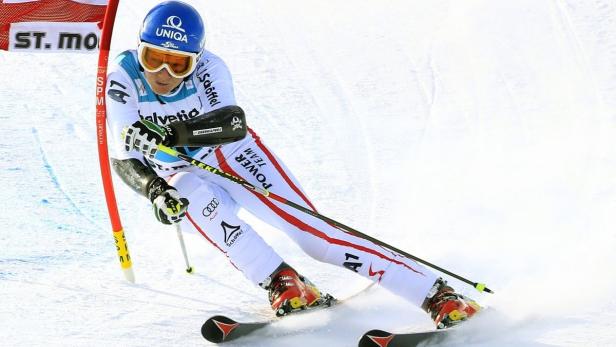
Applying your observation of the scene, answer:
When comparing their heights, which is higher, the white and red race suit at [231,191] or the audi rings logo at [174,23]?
the audi rings logo at [174,23]

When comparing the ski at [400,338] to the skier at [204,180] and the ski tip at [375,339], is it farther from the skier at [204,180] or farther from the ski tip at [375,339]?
the skier at [204,180]

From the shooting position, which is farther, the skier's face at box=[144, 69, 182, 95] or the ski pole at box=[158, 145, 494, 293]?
the skier's face at box=[144, 69, 182, 95]

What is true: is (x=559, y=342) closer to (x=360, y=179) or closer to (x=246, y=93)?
(x=360, y=179)

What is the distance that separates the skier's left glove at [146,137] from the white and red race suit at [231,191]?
0.09m

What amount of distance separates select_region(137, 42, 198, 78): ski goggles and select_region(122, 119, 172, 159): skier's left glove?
366mm

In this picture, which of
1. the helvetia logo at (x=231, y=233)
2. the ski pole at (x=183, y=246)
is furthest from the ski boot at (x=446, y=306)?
the ski pole at (x=183, y=246)

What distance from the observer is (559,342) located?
487 cm

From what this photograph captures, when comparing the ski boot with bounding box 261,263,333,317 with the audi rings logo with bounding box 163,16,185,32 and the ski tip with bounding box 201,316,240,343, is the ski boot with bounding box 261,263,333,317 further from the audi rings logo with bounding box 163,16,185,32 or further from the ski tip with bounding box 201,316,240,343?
the audi rings logo with bounding box 163,16,185,32

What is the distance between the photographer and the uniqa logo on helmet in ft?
17.1

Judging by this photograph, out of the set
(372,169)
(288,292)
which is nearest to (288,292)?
(288,292)

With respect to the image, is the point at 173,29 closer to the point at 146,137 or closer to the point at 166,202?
the point at 146,137

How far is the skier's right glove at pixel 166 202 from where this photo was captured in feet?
16.0

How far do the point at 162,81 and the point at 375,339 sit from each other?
1737mm

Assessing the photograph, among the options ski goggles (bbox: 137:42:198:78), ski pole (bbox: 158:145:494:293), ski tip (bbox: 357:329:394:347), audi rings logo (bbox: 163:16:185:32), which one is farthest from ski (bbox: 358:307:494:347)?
audi rings logo (bbox: 163:16:185:32)
